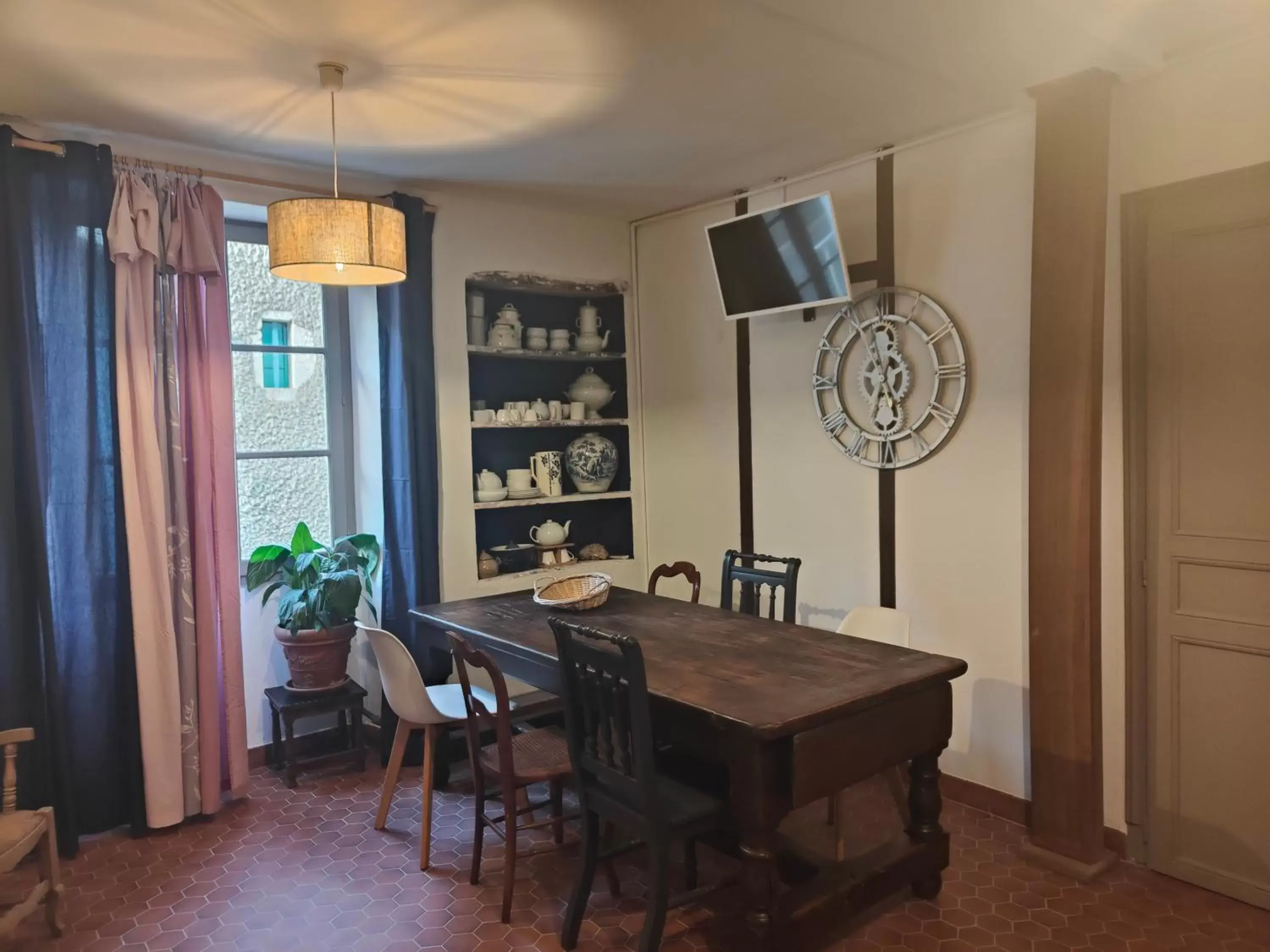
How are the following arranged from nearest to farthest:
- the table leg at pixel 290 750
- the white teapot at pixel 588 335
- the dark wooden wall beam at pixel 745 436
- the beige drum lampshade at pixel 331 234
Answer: the beige drum lampshade at pixel 331 234 → the table leg at pixel 290 750 → the dark wooden wall beam at pixel 745 436 → the white teapot at pixel 588 335

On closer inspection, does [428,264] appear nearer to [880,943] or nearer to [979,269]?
[979,269]

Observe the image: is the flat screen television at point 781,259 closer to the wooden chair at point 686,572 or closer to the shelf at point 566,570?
the wooden chair at point 686,572

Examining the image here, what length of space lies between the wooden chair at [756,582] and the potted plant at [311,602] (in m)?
1.51

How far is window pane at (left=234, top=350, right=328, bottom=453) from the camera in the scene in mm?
3787

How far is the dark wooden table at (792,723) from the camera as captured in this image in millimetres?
2096

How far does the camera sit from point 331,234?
2.38 m

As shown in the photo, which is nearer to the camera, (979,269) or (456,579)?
(979,269)

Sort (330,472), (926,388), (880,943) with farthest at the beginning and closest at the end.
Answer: (330,472) < (926,388) < (880,943)

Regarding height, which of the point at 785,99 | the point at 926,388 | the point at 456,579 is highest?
the point at 785,99

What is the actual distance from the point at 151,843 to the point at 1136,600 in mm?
3384

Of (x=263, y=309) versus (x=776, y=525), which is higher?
(x=263, y=309)

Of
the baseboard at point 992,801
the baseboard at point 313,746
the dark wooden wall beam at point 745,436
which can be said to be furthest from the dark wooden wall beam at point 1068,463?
the baseboard at point 313,746

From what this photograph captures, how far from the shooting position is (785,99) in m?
2.85

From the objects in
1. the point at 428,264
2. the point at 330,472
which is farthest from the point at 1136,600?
the point at 330,472
